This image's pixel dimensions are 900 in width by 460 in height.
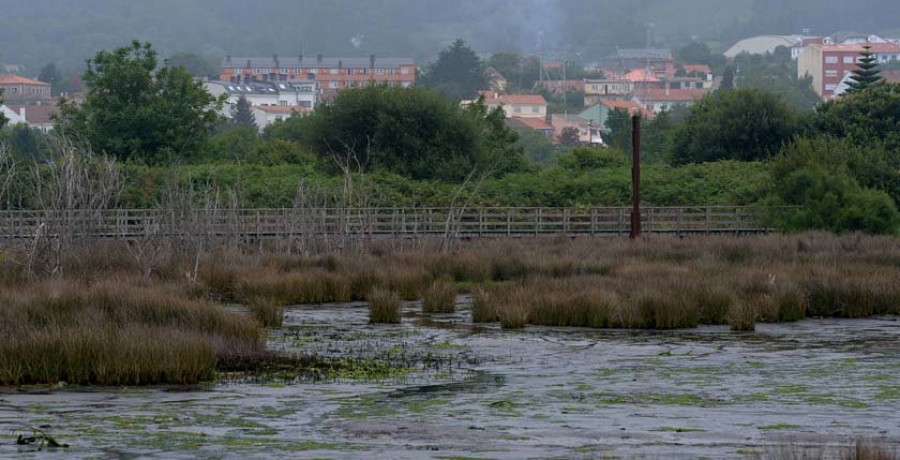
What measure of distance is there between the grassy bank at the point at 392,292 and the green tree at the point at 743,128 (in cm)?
3571

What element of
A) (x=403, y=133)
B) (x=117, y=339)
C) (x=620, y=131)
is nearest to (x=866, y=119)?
(x=403, y=133)

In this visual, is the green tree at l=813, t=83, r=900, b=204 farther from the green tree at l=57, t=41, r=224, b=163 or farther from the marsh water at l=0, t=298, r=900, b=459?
the marsh water at l=0, t=298, r=900, b=459

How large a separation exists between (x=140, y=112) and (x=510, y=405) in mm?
64637

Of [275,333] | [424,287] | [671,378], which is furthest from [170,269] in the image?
[671,378]

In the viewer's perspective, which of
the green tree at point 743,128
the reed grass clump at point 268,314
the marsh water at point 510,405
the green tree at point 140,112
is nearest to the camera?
the marsh water at point 510,405

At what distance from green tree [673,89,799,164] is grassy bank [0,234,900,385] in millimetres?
35711

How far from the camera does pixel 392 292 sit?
3089 centimetres

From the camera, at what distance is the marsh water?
15.1 metres

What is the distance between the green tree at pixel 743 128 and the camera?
268 feet

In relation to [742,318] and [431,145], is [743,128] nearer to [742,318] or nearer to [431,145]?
[431,145]

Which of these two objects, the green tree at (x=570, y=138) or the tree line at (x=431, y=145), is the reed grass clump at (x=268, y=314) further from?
the green tree at (x=570, y=138)

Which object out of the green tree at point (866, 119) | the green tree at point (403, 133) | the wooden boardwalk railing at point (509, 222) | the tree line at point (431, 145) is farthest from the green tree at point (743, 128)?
the wooden boardwalk railing at point (509, 222)

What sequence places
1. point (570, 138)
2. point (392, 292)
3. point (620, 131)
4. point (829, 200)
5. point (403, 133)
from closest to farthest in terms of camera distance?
point (392, 292) < point (829, 200) < point (403, 133) < point (620, 131) < point (570, 138)

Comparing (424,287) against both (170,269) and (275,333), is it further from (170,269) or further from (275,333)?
(275,333)
